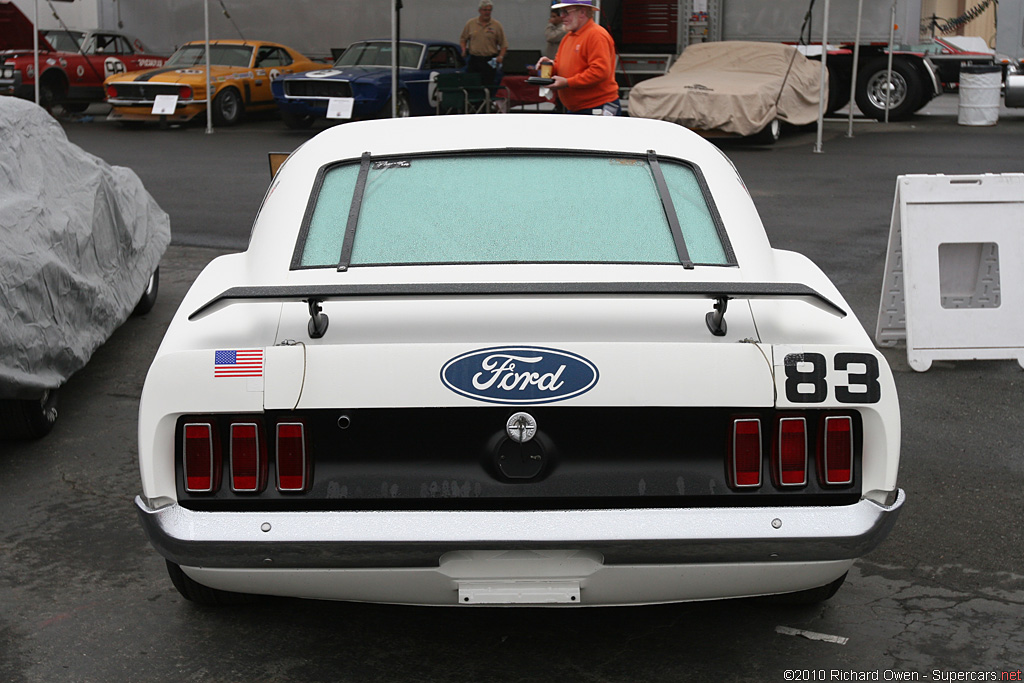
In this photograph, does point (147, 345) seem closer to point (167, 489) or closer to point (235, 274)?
point (235, 274)

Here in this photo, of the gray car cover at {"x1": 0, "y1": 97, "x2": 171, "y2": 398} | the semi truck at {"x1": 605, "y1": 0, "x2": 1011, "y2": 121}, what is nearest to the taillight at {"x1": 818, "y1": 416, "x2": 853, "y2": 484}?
the gray car cover at {"x1": 0, "y1": 97, "x2": 171, "y2": 398}

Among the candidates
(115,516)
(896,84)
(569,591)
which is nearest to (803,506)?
(569,591)

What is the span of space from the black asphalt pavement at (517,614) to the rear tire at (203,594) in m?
0.05

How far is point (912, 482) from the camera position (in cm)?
476

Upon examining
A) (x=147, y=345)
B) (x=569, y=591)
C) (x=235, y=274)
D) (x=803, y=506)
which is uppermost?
(x=235, y=274)

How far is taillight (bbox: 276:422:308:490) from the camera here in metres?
2.87

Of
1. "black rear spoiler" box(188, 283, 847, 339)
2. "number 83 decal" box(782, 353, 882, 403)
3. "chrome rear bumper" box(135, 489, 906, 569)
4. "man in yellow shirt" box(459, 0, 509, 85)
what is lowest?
"chrome rear bumper" box(135, 489, 906, 569)

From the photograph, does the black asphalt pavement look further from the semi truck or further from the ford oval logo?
the semi truck

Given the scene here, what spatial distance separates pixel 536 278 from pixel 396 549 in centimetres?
84

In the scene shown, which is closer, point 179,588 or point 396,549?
point 396,549

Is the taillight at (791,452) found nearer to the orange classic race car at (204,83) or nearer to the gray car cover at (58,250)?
the gray car cover at (58,250)

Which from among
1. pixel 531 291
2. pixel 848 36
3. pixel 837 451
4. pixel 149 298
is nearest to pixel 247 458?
pixel 531 291

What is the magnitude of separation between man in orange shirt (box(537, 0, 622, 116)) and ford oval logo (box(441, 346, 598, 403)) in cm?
607

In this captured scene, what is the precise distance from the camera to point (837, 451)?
290cm
